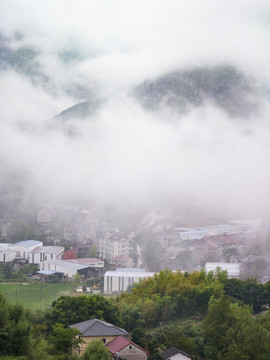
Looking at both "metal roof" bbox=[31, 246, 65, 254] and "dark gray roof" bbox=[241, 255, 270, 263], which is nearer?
"dark gray roof" bbox=[241, 255, 270, 263]

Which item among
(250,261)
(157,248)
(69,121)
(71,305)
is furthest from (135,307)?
(69,121)

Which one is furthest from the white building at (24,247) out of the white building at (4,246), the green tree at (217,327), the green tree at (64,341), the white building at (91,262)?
the green tree at (64,341)

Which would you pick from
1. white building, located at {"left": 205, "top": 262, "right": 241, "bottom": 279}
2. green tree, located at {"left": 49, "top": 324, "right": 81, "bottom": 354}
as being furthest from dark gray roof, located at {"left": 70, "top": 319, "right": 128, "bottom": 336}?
white building, located at {"left": 205, "top": 262, "right": 241, "bottom": 279}

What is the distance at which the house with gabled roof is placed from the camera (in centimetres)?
727

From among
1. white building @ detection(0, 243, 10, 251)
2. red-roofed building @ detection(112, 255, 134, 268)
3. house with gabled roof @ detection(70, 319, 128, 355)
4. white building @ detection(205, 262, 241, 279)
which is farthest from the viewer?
white building @ detection(0, 243, 10, 251)

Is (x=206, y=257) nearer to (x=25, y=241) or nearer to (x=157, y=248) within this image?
(x=157, y=248)

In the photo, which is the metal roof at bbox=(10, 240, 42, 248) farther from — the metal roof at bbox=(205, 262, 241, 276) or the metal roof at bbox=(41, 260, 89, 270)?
the metal roof at bbox=(205, 262, 241, 276)

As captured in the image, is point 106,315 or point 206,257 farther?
point 206,257

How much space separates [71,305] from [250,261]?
6197 millimetres

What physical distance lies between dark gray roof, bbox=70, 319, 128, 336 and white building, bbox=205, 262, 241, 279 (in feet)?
16.8

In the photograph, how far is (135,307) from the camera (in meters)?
8.78

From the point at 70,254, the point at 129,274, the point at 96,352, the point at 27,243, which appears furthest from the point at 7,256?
the point at 96,352

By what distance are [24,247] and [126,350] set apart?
883cm

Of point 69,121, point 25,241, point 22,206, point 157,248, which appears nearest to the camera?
point 157,248
